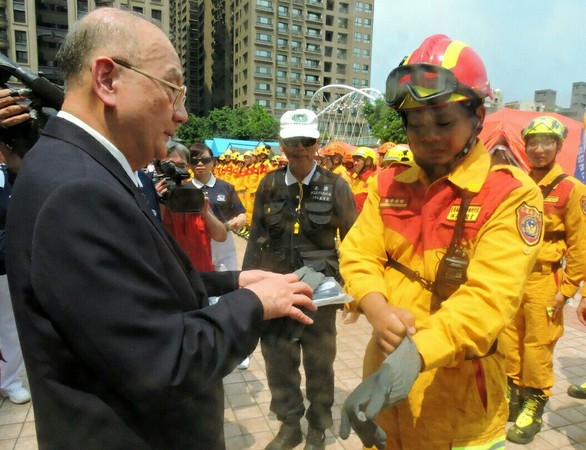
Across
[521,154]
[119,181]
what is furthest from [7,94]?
[521,154]

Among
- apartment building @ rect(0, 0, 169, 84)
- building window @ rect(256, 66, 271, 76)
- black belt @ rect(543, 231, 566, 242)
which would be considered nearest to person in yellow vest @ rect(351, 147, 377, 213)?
black belt @ rect(543, 231, 566, 242)

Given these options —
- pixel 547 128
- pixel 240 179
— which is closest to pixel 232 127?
pixel 240 179

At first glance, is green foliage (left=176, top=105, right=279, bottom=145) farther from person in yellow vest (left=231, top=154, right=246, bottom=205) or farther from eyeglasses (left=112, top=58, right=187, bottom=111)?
eyeglasses (left=112, top=58, right=187, bottom=111)

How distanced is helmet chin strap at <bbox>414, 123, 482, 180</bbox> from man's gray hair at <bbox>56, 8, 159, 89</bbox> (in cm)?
124

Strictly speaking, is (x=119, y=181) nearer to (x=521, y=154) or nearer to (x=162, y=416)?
(x=162, y=416)

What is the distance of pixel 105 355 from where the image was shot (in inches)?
41.1

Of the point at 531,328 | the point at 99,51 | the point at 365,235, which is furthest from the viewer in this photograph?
the point at 531,328

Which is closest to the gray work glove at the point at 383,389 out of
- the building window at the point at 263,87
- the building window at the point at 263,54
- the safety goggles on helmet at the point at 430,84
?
the safety goggles on helmet at the point at 430,84

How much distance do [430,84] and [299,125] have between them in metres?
1.80

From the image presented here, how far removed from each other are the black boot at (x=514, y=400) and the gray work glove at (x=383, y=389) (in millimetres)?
2871

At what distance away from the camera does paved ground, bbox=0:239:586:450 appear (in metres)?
3.34

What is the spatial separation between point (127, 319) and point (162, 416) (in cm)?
38

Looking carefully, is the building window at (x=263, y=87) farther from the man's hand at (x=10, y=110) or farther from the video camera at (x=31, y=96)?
the man's hand at (x=10, y=110)

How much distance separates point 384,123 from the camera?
38406 millimetres
